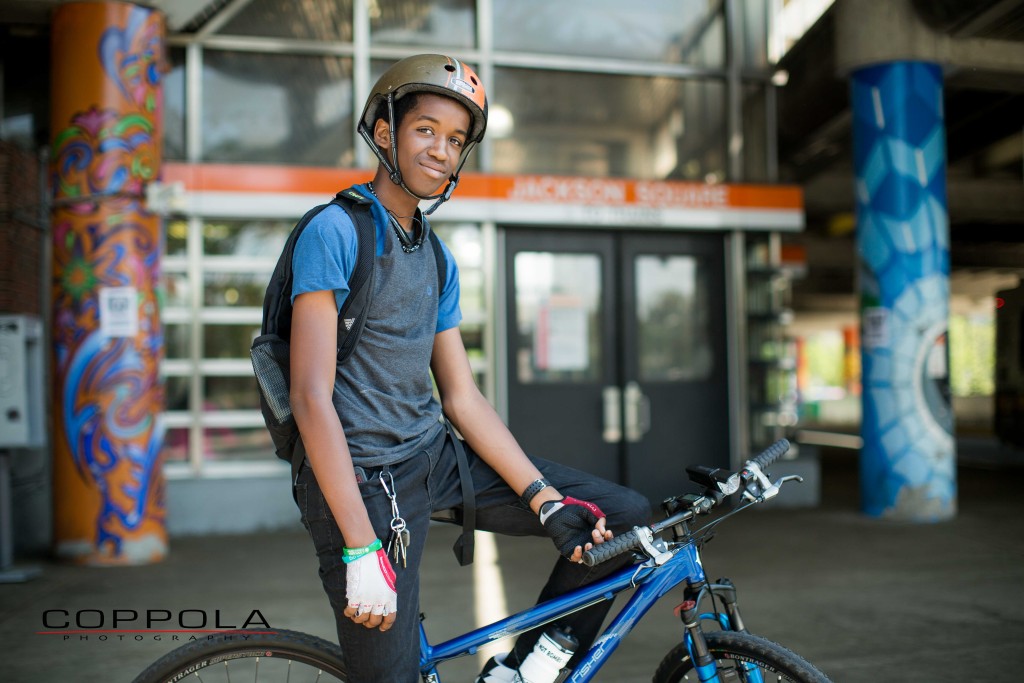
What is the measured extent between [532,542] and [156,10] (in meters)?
4.55

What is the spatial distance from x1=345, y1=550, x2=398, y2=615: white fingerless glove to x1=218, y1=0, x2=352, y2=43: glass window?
6319 millimetres

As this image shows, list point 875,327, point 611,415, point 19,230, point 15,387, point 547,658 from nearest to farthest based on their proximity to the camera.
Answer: point 547,658, point 15,387, point 19,230, point 875,327, point 611,415

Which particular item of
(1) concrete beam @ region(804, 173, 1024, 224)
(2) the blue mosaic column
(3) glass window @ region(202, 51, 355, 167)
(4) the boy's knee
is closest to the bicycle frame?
(4) the boy's knee

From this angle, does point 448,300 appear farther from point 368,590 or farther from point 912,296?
point 912,296

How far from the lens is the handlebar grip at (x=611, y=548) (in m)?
2.01

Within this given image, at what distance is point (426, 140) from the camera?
7.25 ft

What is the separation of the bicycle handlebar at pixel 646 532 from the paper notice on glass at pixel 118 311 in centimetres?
468

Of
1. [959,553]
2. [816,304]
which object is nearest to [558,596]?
[959,553]

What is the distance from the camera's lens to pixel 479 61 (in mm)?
7605

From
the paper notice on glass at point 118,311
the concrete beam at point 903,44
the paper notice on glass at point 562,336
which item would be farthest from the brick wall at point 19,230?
the concrete beam at point 903,44

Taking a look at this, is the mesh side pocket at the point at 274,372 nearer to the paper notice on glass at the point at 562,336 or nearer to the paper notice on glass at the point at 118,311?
the paper notice on glass at the point at 118,311

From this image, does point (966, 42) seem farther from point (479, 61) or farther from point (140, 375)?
point (140, 375)

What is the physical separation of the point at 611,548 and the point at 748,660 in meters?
0.49

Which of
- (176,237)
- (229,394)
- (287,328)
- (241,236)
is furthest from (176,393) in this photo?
(287,328)
